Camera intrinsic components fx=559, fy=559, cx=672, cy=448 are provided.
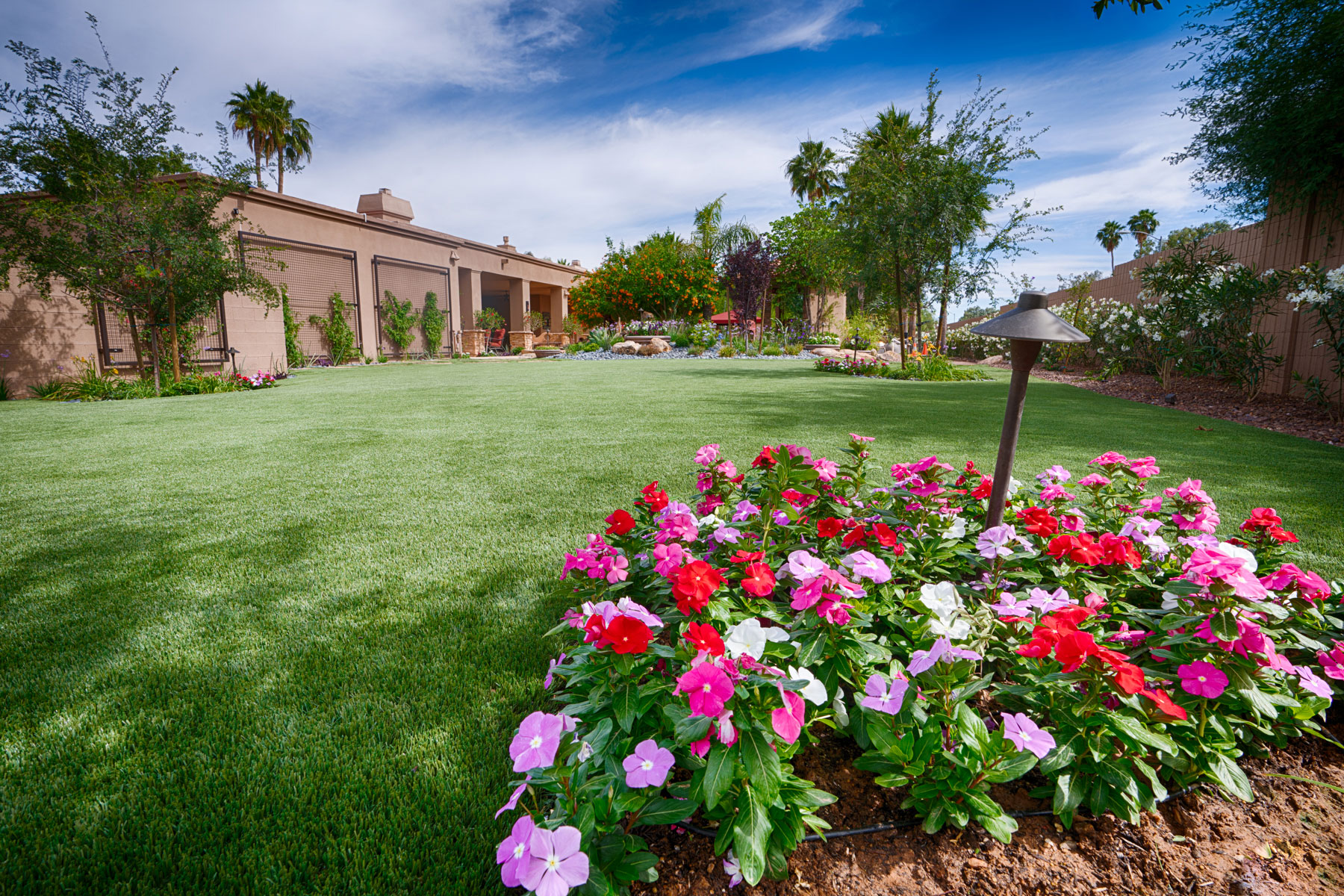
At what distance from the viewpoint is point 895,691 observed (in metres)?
1.11

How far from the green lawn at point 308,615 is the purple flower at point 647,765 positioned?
376mm

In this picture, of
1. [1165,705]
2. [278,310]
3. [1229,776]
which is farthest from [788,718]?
[278,310]

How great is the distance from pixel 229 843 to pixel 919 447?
460 cm

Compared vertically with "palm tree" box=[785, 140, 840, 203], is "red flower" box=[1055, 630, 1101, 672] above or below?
below

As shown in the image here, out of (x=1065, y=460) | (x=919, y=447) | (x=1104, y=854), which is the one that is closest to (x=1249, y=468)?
(x=1065, y=460)

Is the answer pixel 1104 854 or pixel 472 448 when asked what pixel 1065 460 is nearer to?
pixel 1104 854

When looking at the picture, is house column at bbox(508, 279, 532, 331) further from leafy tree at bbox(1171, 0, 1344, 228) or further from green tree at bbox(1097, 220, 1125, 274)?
green tree at bbox(1097, 220, 1125, 274)

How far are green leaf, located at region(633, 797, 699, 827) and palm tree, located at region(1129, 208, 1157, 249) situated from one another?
1937 inches

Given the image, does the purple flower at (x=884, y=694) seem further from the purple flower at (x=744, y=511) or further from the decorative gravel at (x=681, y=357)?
the decorative gravel at (x=681, y=357)

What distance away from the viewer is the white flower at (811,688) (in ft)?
3.44

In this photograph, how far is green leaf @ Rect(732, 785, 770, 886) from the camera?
84 cm

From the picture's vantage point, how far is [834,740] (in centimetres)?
137

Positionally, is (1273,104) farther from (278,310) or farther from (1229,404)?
(278,310)

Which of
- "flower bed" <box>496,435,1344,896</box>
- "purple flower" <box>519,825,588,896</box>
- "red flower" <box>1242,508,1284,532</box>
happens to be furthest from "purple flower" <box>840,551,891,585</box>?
"red flower" <box>1242,508,1284,532</box>
